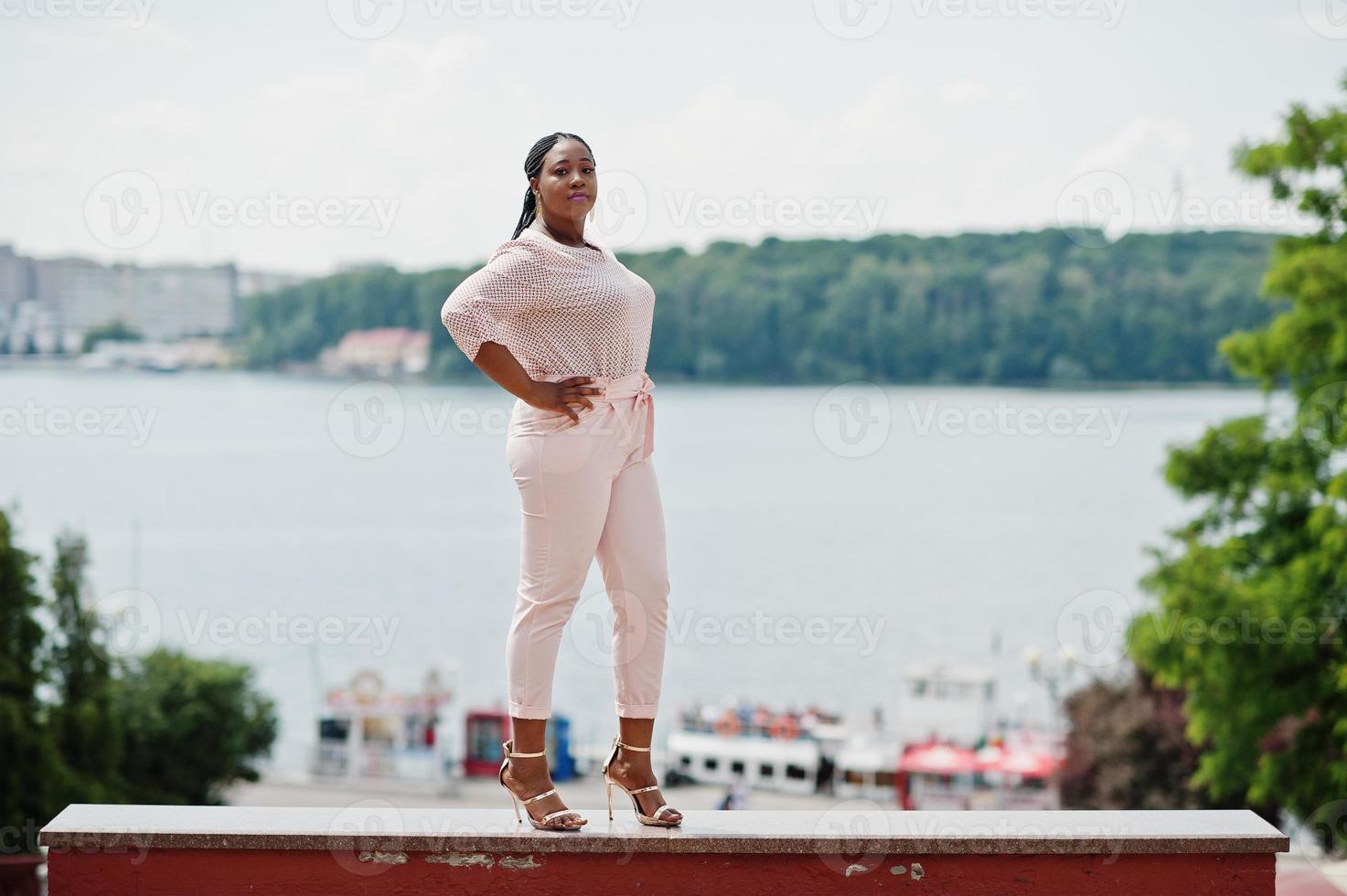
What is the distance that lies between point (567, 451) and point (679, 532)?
79.9 m

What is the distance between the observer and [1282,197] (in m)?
16.4

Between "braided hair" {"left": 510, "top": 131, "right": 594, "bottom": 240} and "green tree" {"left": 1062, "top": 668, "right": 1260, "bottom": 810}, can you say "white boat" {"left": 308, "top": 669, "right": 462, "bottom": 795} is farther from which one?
"braided hair" {"left": 510, "top": 131, "right": 594, "bottom": 240}

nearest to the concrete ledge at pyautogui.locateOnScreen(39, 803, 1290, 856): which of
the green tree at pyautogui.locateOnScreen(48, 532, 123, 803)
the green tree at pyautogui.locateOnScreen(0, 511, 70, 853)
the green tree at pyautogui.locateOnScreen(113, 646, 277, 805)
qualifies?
the green tree at pyautogui.locateOnScreen(0, 511, 70, 853)

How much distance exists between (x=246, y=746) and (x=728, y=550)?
47080 millimetres

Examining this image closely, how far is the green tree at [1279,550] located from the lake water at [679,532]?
5.29 metres

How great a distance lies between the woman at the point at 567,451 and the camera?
424 centimetres

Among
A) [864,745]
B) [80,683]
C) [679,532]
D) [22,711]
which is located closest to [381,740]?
[864,745]

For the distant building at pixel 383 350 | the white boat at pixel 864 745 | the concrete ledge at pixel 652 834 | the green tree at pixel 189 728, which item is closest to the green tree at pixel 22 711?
the green tree at pixel 189 728

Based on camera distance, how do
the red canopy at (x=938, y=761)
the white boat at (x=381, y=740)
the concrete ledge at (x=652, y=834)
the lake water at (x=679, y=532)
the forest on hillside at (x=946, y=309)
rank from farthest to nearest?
the forest on hillside at (x=946, y=309) → the lake water at (x=679, y=532) → the white boat at (x=381, y=740) → the red canopy at (x=938, y=761) → the concrete ledge at (x=652, y=834)

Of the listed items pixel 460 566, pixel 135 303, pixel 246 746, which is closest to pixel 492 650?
pixel 460 566

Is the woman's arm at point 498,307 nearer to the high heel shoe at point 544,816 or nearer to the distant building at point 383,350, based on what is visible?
the high heel shoe at point 544,816

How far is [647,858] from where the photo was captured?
13.8 feet

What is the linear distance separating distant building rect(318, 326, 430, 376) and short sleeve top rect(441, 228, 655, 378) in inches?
2760

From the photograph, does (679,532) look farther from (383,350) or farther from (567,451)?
(567,451)
